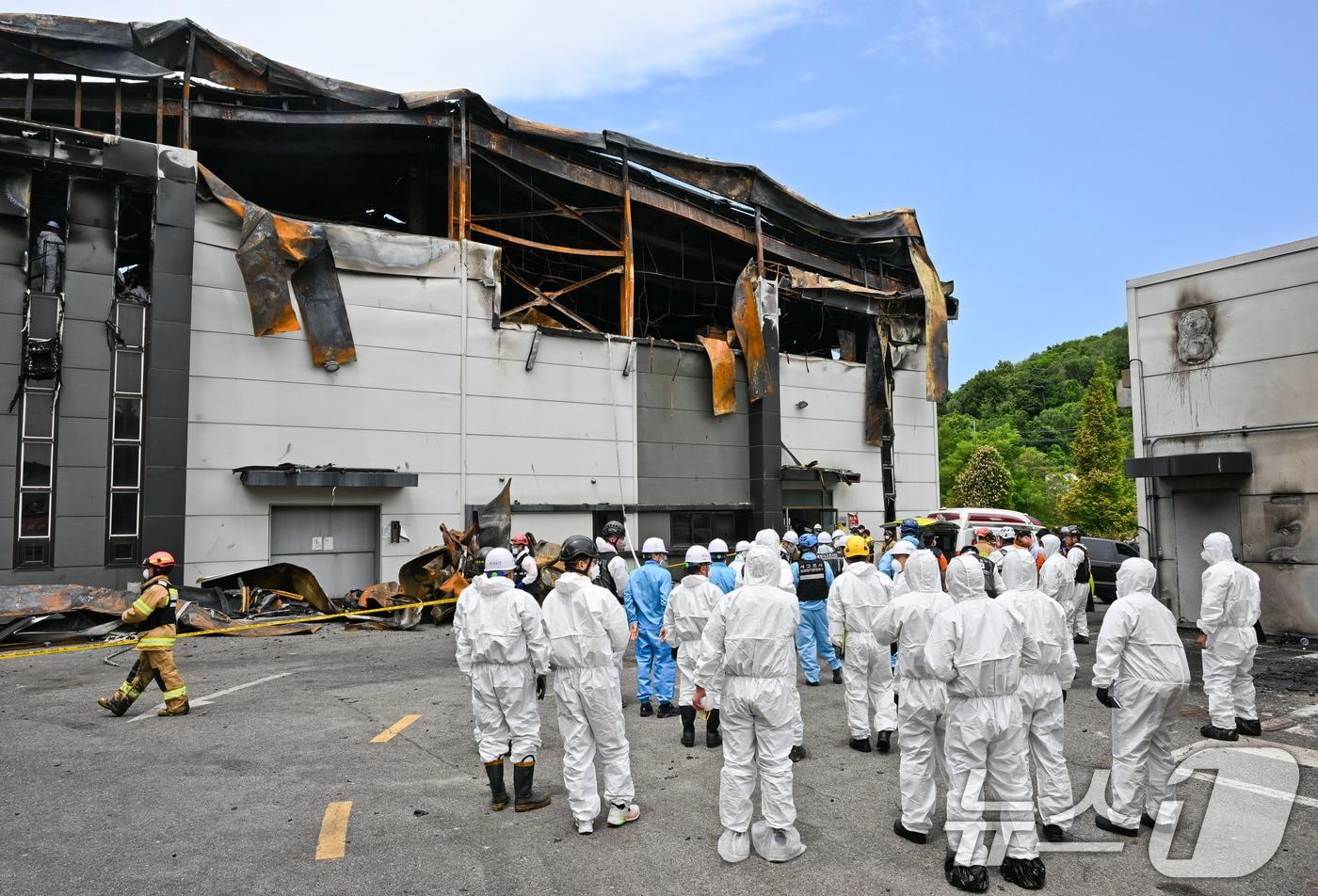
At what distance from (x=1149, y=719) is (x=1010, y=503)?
50284 millimetres

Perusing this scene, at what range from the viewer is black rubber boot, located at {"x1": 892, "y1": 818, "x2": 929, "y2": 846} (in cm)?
530

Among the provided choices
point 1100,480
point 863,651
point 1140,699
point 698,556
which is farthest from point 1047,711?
point 1100,480

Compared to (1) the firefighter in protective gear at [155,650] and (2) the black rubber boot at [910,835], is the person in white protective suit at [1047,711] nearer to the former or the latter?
(2) the black rubber boot at [910,835]

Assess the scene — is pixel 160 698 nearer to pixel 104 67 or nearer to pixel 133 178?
pixel 133 178

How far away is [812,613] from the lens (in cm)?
1022

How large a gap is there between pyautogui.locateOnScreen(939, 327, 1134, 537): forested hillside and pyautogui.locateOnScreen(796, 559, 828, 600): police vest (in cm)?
4006

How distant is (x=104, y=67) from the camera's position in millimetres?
15180

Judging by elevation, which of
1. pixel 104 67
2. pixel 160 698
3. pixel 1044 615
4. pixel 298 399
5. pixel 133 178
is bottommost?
pixel 160 698

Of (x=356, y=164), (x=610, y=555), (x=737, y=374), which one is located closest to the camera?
(x=610, y=555)

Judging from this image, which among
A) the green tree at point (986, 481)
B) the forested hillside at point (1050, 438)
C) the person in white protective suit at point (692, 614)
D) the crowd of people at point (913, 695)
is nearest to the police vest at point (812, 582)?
the person in white protective suit at point (692, 614)

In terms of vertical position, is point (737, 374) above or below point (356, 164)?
below

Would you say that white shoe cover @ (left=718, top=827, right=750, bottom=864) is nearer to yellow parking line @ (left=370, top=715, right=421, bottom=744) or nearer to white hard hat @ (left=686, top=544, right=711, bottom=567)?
white hard hat @ (left=686, top=544, right=711, bottom=567)

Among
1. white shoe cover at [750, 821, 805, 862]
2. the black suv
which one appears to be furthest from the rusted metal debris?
white shoe cover at [750, 821, 805, 862]

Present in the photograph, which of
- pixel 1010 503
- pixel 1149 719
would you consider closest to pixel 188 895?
pixel 1149 719
